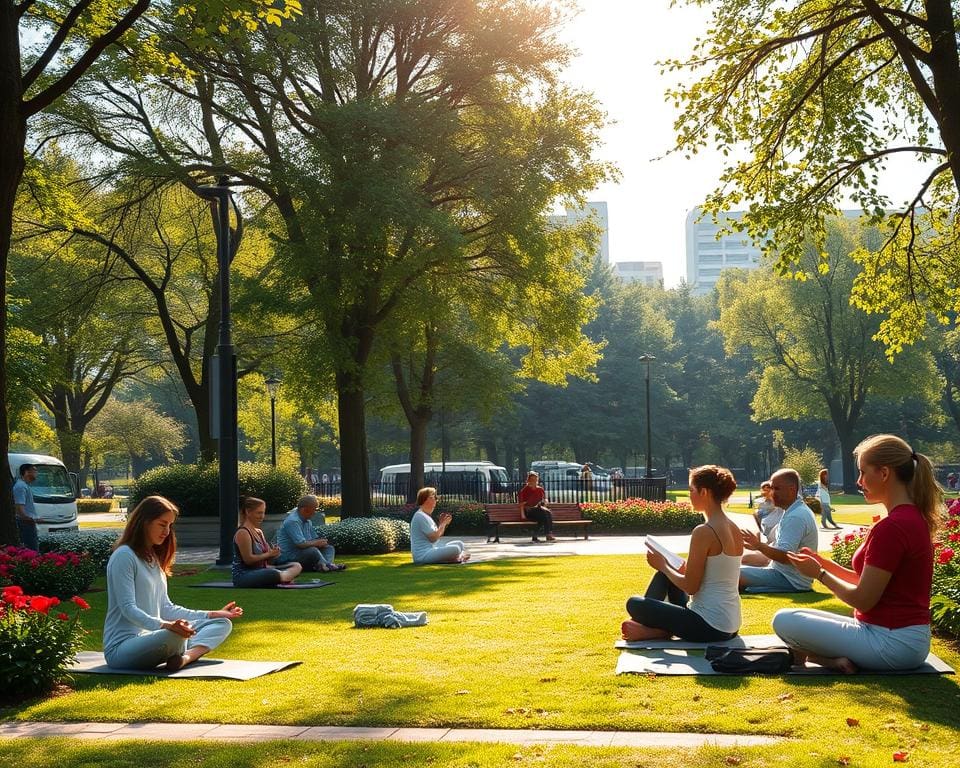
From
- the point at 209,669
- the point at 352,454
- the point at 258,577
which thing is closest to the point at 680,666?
the point at 209,669

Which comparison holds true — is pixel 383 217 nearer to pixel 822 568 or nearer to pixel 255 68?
pixel 255 68

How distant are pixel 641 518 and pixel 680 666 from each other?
72.9 feet

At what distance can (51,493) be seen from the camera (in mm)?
32000

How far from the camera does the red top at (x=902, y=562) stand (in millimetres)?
6734

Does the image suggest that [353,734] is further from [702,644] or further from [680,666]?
[702,644]

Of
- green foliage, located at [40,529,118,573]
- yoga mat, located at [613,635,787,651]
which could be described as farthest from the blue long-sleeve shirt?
green foliage, located at [40,529,118,573]

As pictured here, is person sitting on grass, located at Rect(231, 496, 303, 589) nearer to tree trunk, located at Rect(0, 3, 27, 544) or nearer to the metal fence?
tree trunk, located at Rect(0, 3, 27, 544)

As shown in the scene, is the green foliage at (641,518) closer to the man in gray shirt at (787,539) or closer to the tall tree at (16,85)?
the man in gray shirt at (787,539)

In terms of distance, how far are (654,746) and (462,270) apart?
2346 centimetres

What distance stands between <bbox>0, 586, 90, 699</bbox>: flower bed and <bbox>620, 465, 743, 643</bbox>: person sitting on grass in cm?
448

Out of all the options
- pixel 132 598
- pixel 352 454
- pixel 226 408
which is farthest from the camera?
pixel 352 454

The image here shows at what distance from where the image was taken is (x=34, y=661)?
7.50 meters

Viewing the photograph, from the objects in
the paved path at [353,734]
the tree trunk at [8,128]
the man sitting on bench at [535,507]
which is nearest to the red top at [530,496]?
the man sitting on bench at [535,507]

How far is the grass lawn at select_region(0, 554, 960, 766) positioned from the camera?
563 cm
